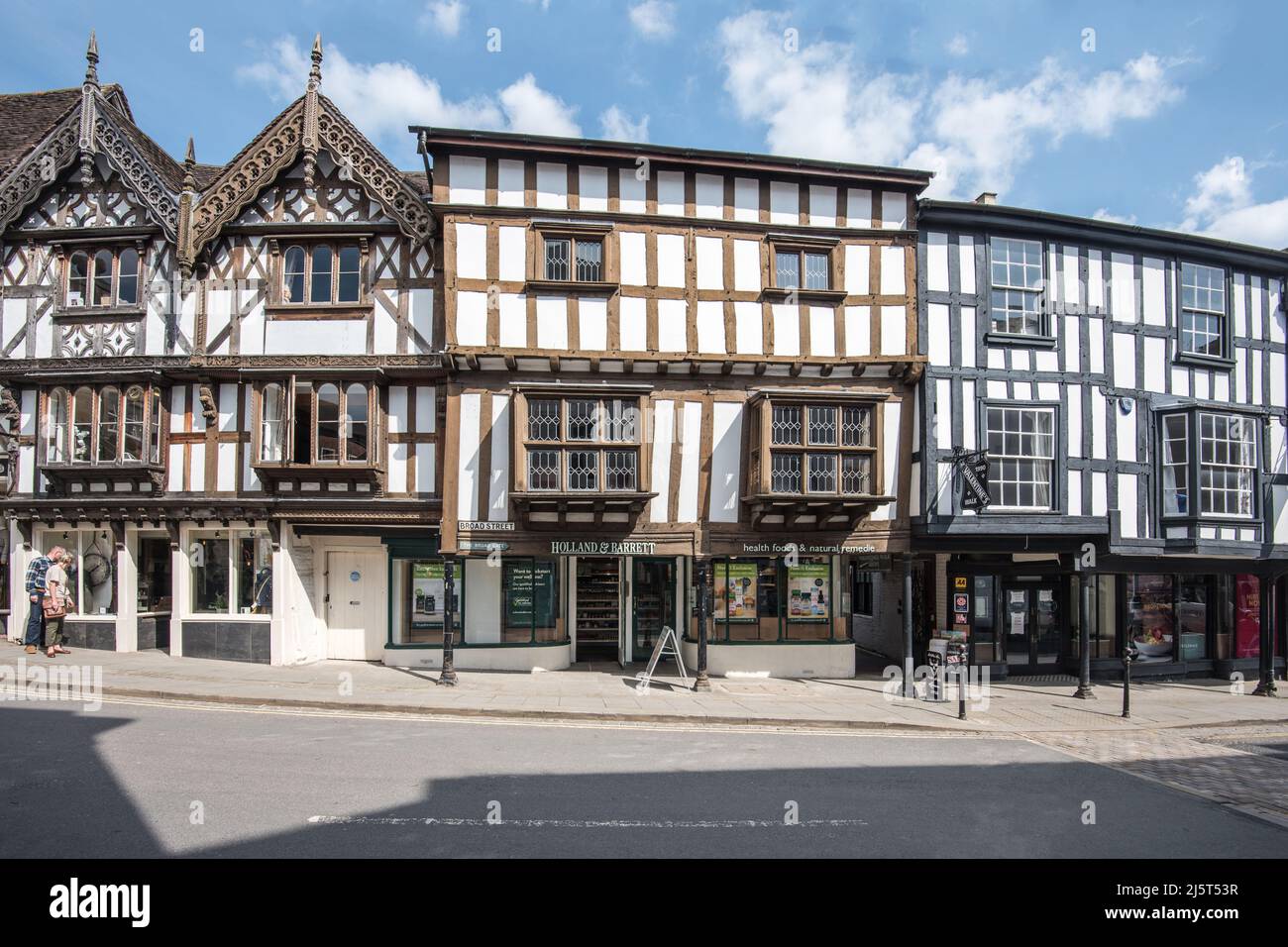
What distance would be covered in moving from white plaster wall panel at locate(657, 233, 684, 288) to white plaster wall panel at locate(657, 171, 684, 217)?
1.75ft

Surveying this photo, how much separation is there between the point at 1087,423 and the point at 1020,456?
1799mm

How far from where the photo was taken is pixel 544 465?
1388 cm

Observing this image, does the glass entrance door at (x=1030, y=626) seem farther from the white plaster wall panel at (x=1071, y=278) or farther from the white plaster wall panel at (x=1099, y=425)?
the white plaster wall panel at (x=1071, y=278)

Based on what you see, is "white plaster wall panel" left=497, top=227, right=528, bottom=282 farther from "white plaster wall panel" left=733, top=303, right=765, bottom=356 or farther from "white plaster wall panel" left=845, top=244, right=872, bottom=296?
"white plaster wall panel" left=845, top=244, right=872, bottom=296

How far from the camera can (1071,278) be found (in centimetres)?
1602

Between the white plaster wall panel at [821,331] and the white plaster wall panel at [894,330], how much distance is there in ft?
3.48

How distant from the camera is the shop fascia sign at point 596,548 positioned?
47.2 feet

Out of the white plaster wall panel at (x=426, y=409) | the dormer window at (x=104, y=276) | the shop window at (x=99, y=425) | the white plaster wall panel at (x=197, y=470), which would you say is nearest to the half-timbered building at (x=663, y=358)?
the white plaster wall panel at (x=426, y=409)

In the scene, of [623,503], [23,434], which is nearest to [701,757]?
[623,503]

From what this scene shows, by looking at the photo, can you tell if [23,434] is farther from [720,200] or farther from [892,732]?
[892,732]

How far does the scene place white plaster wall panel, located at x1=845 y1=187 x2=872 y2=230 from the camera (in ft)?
50.2

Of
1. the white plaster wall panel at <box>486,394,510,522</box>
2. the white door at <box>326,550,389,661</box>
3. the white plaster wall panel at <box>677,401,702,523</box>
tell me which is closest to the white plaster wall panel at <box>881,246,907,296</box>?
the white plaster wall panel at <box>677,401,702,523</box>

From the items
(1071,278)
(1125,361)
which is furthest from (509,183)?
(1125,361)
